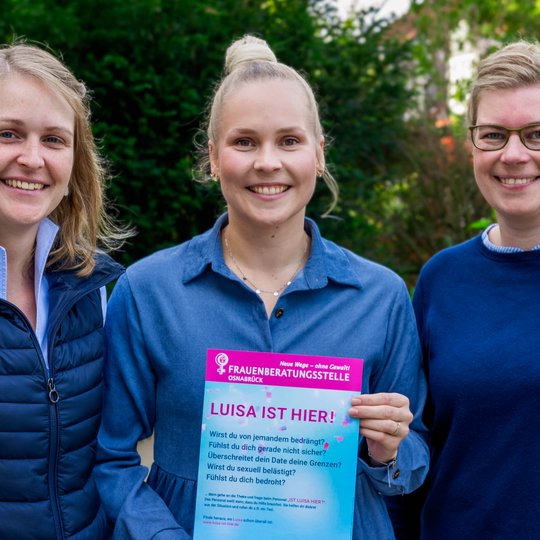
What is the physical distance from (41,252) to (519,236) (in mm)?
1650

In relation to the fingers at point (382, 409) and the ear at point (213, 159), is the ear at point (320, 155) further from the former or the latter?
the fingers at point (382, 409)

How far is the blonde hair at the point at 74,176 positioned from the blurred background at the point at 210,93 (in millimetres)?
1806

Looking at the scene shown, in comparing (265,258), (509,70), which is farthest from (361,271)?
(509,70)

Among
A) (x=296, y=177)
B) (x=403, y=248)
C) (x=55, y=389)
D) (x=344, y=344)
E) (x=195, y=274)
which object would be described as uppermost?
(x=403, y=248)

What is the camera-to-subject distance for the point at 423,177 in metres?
8.31

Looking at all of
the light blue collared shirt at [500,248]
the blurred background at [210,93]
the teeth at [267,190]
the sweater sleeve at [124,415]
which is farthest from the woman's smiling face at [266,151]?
the blurred background at [210,93]

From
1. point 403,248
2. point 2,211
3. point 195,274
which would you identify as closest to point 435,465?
point 195,274

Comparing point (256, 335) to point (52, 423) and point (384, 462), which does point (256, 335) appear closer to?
point (384, 462)

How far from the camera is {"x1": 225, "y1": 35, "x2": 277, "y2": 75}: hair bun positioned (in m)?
2.72

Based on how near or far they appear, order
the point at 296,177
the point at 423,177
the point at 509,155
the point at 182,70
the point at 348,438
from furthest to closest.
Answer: the point at 423,177 → the point at 182,70 → the point at 509,155 → the point at 296,177 → the point at 348,438

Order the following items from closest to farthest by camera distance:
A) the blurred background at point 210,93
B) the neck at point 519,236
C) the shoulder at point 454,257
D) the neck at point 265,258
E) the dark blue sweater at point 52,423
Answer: the dark blue sweater at point 52,423 < the neck at point 265,258 < the neck at point 519,236 < the shoulder at point 454,257 < the blurred background at point 210,93

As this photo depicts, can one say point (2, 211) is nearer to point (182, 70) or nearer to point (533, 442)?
point (533, 442)

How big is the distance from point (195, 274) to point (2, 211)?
61 cm

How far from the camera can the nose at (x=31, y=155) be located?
2.47 m
